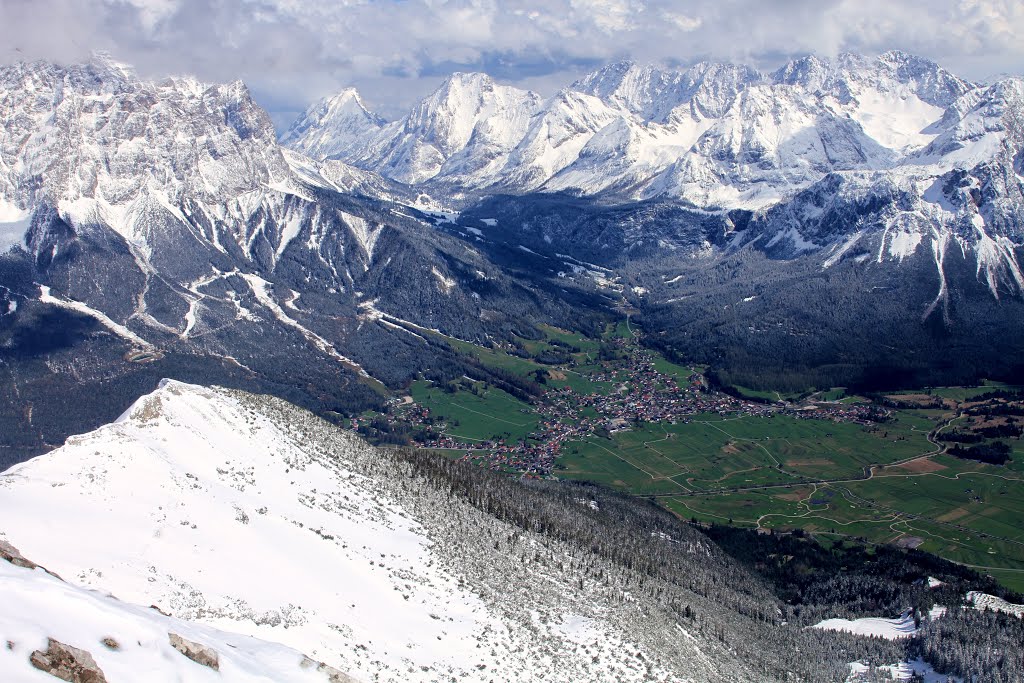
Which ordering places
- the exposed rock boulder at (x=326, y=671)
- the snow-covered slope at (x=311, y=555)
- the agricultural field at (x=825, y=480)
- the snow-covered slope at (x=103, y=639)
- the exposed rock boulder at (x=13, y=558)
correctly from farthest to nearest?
the agricultural field at (x=825, y=480)
the snow-covered slope at (x=311, y=555)
the exposed rock boulder at (x=326, y=671)
the exposed rock boulder at (x=13, y=558)
the snow-covered slope at (x=103, y=639)

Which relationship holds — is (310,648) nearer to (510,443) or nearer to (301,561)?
(301,561)

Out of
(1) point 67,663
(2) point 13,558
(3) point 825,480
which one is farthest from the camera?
(3) point 825,480

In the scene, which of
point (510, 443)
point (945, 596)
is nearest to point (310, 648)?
point (945, 596)

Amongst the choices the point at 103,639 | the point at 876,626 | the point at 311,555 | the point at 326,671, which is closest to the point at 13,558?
the point at 103,639

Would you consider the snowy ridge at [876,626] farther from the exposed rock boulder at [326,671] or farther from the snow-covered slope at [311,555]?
the exposed rock boulder at [326,671]

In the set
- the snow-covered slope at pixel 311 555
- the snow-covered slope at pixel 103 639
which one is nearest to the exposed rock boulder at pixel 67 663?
the snow-covered slope at pixel 103 639

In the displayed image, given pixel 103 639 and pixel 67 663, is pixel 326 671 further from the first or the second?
pixel 67 663
